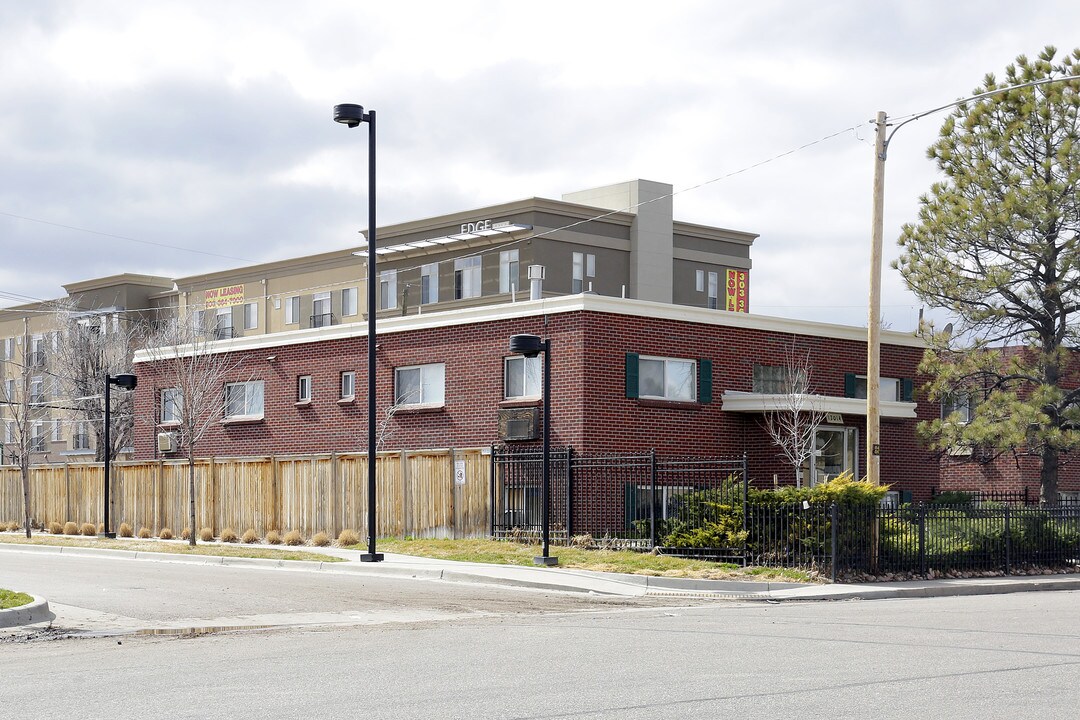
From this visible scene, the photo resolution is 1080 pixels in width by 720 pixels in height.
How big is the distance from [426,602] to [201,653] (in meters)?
5.77

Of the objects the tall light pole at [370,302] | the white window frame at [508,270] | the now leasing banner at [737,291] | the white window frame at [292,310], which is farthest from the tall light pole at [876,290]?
the white window frame at [292,310]

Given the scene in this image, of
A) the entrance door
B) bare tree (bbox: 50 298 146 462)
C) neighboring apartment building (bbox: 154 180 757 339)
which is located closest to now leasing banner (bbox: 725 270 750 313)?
neighboring apartment building (bbox: 154 180 757 339)

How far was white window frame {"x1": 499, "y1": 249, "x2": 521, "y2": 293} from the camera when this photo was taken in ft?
189

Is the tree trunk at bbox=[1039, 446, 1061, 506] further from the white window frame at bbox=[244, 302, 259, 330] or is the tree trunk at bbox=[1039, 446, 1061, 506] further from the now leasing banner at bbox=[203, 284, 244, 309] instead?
the now leasing banner at bbox=[203, 284, 244, 309]

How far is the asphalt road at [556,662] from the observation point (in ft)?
29.2

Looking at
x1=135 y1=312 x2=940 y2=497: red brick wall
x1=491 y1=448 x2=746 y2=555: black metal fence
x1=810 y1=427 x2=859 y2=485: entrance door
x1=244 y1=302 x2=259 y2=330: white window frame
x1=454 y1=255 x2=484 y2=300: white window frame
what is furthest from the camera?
x1=244 y1=302 x2=259 y2=330: white window frame

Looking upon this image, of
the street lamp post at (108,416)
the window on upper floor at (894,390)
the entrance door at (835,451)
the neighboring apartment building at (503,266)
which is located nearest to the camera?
the street lamp post at (108,416)

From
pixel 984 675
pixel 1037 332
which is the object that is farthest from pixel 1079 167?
pixel 984 675

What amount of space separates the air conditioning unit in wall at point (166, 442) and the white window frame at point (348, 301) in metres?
29.5

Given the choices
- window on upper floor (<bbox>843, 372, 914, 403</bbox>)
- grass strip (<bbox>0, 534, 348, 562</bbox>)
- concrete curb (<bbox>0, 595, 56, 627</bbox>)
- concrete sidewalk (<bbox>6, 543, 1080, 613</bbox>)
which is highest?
window on upper floor (<bbox>843, 372, 914, 403</bbox>)

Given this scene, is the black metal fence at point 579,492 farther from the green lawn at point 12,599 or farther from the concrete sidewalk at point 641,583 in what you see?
the green lawn at point 12,599

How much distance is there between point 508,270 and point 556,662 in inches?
1871

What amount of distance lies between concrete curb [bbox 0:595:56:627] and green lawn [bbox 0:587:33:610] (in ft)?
0.49

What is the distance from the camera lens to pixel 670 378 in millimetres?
29781
